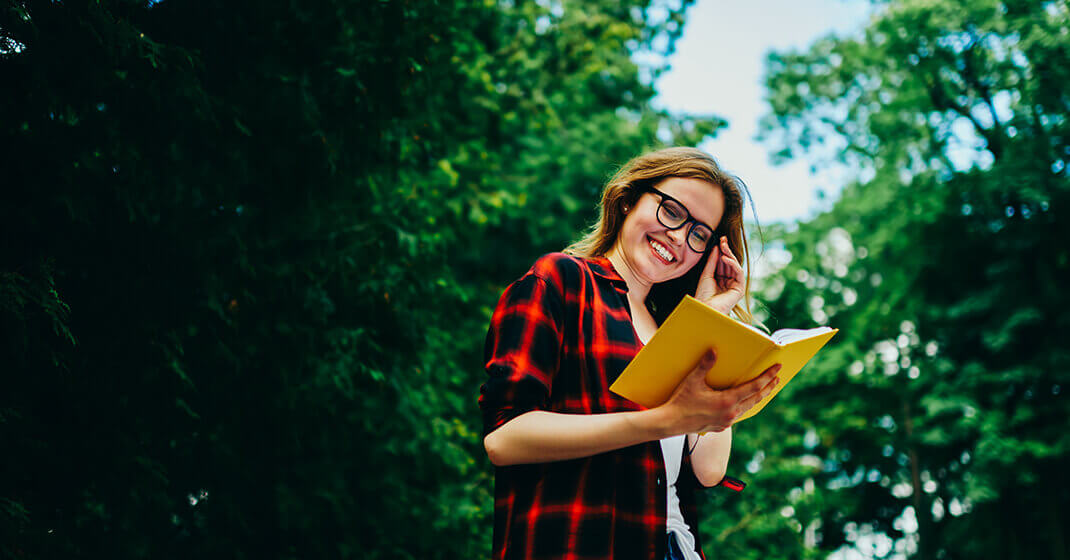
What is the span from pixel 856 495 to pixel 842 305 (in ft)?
17.3

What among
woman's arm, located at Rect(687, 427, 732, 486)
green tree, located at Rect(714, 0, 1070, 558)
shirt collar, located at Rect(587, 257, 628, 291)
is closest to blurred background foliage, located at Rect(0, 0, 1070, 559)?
shirt collar, located at Rect(587, 257, 628, 291)

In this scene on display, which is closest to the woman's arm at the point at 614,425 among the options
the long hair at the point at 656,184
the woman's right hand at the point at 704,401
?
the woman's right hand at the point at 704,401

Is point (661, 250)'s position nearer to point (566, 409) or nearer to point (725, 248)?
point (725, 248)

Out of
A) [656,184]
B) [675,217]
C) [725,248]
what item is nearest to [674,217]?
[675,217]

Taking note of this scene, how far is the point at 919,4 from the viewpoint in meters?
12.0

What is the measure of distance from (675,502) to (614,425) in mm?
457

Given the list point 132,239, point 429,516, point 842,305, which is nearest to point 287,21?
point 132,239

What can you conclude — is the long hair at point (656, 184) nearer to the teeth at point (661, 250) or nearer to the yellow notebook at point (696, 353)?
the teeth at point (661, 250)

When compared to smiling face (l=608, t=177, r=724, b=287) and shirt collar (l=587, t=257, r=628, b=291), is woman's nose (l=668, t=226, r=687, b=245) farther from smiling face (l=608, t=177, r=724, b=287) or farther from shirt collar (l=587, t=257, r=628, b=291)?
shirt collar (l=587, t=257, r=628, b=291)

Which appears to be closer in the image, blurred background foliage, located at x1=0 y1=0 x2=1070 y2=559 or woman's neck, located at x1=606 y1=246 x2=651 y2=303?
woman's neck, located at x1=606 y1=246 x2=651 y2=303

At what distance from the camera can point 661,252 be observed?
211 centimetres

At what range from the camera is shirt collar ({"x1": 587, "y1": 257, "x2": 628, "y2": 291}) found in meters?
2.00

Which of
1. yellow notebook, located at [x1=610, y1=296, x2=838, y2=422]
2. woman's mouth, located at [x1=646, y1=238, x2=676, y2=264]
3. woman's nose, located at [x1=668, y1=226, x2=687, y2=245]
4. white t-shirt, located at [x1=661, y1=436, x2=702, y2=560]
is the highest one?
woman's nose, located at [x1=668, y1=226, x2=687, y2=245]

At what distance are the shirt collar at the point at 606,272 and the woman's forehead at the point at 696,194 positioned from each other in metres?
0.27
